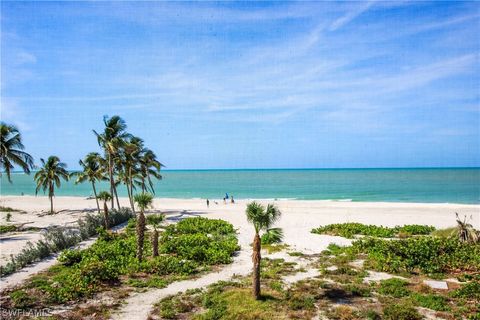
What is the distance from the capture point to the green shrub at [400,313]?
11.9 m

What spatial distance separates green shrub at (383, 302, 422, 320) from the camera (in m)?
11.9

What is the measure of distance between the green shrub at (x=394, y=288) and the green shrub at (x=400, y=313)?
1543 mm

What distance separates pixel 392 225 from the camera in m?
32.1

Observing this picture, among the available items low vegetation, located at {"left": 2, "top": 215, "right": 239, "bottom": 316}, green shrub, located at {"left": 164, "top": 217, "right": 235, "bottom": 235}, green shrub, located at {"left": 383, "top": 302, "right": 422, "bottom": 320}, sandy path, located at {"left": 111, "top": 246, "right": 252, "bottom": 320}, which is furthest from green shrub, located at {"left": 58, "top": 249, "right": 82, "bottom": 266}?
green shrub, located at {"left": 383, "top": 302, "right": 422, "bottom": 320}

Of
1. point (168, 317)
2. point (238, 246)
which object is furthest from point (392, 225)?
point (168, 317)

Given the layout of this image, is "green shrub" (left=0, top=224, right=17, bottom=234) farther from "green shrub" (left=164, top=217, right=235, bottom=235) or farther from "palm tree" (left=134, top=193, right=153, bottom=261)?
"palm tree" (left=134, top=193, right=153, bottom=261)

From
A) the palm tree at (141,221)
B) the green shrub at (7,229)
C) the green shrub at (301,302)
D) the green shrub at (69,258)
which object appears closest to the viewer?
the green shrub at (301,302)

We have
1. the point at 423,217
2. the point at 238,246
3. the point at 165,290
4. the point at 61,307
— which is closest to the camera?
the point at 61,307

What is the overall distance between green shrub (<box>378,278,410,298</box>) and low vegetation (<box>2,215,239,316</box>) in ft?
28.3

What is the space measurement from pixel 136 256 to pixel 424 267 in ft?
52.5

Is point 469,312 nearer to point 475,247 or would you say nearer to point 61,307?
point 475,247

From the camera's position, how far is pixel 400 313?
12.1 meters

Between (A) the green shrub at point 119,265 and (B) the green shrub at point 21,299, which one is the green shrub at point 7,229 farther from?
(B) the green shrub at point 21,299

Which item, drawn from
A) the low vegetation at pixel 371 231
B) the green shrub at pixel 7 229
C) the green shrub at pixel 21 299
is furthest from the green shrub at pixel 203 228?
the green shrub at pixel 7 229
